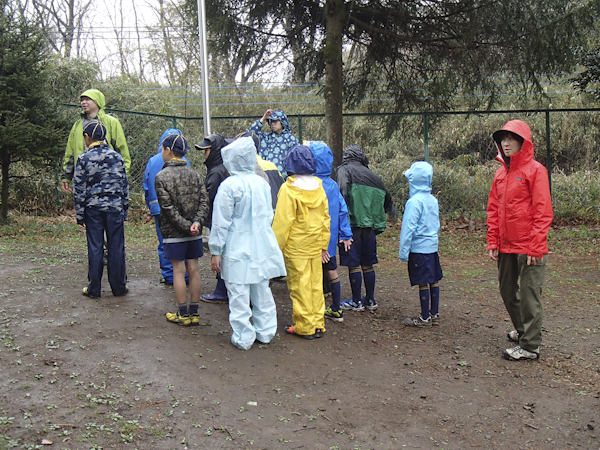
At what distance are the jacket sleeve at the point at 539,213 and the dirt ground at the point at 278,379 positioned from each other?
3.51ft

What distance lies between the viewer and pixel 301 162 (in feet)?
17.7

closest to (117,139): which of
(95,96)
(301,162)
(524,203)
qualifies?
(95,96)

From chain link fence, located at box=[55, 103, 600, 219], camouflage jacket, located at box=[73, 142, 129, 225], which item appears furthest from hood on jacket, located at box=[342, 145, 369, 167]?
chain link fence, located at box=[55, 103, 600, 219]

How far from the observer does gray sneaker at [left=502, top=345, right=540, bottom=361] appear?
516 cm

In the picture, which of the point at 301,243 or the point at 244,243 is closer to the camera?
the point at 244,243

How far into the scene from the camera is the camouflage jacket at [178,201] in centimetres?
525

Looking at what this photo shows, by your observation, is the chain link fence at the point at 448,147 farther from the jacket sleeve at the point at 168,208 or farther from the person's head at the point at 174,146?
the jacket sleeve at the point at 168,208

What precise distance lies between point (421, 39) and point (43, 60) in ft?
22.1

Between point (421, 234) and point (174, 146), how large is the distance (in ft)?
8.66

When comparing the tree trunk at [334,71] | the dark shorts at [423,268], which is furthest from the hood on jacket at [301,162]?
the tree trunk at [334,71]

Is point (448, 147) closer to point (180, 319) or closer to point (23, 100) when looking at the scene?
point (23, 100)

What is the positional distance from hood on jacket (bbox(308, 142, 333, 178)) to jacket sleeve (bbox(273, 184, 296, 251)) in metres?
0.72

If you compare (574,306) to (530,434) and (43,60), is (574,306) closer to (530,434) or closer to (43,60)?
(530,434)

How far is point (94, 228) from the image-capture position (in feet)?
19.1
